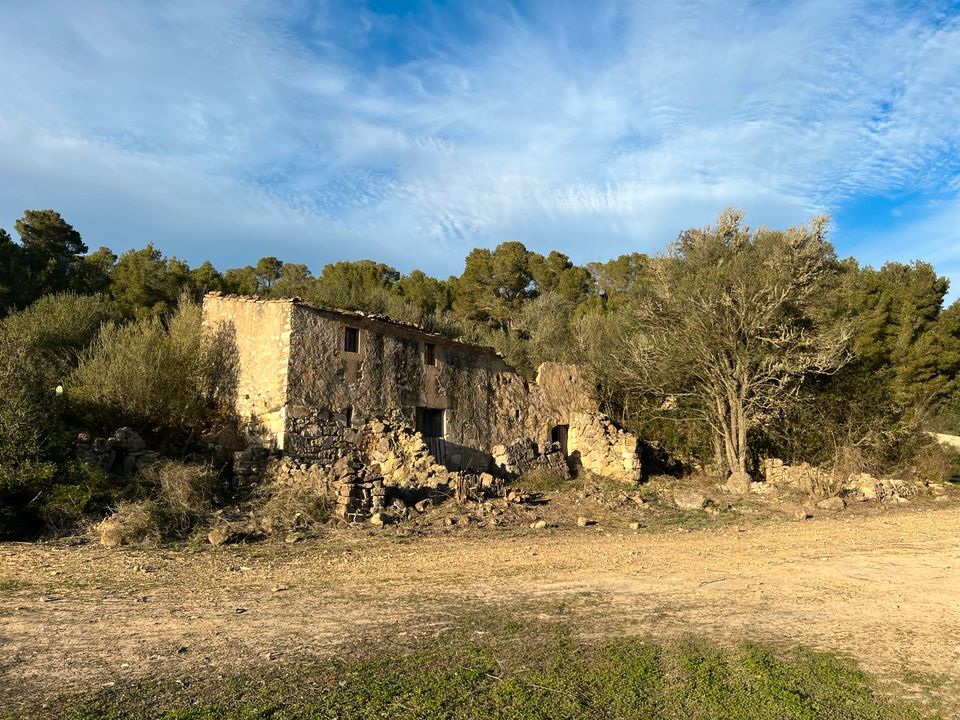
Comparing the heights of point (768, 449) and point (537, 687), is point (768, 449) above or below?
above

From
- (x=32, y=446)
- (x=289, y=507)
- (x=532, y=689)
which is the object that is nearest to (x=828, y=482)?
(x=289, y=507)

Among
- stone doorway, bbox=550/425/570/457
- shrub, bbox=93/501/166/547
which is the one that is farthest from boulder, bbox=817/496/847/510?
shrub, bbox=93/501/166/547

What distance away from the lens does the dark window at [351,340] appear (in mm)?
16513

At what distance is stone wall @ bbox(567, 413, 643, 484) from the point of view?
19.1 metres

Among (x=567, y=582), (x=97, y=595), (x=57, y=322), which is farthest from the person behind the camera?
(x=57, y=322)

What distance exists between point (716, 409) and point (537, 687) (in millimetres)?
16628

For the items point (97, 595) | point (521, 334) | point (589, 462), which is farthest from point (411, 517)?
point (521, 334)

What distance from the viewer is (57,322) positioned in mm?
19484

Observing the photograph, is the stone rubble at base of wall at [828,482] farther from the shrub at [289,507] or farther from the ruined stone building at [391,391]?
the shrub at [289,507]

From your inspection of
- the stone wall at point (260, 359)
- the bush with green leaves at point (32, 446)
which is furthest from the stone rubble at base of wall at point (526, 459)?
the bush with green leaves at point (32, 446)

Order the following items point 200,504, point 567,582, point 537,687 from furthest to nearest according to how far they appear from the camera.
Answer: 1. point 200,504
2. point 567,582
3. point 537,687

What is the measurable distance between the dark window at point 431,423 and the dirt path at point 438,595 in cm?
669

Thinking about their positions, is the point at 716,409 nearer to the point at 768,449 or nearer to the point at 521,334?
the point at 768,449

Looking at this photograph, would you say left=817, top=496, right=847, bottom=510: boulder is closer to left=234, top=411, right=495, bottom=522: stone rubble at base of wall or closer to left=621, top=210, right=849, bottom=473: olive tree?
left=621, top=210, right=849, bottom=473: olive tree
